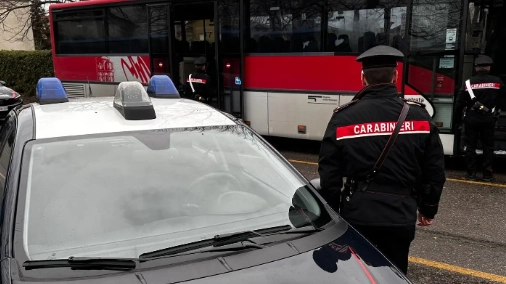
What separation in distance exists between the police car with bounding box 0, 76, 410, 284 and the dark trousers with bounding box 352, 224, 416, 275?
30cm

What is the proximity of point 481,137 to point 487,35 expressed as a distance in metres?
2.47

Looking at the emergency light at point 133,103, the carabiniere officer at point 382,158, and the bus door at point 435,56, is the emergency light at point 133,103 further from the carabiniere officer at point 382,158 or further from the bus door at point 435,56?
the bus door at point 435,56

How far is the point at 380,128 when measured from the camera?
2.53 m

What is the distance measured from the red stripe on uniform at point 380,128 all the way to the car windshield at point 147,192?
41cm

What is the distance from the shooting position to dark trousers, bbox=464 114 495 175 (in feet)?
21.9

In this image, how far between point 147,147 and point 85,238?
628 millimetres

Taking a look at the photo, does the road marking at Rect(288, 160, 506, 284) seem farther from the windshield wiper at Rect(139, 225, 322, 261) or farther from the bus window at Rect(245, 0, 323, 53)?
the bus window at Rect(245, 0, 323, 53)

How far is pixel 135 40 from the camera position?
10398mm

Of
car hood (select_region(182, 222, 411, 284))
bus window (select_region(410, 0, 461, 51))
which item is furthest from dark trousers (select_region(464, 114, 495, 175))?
car hood (select_region(182, 222, 411, 284))

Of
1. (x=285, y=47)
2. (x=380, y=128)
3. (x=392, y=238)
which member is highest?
(x=285, y=47)

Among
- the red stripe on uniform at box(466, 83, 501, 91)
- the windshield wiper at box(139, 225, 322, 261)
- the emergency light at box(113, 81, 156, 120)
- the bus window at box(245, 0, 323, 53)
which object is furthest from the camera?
the bus window at box(245, 0, 323, 53)

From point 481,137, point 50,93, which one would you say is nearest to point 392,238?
point 50,93

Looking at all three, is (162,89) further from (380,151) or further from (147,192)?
(380,151)

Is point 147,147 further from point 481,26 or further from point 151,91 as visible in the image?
point 481,26
